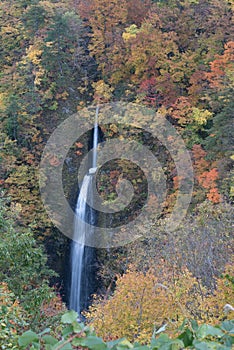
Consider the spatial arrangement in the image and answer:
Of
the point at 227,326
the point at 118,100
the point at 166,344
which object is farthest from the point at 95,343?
the point at 118,100

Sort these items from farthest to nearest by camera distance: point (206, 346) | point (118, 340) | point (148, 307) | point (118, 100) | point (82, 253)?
1. point (118, 100)
2. point (82, 253)
3. point (148, 307)
4. point (118, 340)
5. point (206, 346)

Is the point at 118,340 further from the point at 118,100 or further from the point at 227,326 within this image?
the point at 118,100

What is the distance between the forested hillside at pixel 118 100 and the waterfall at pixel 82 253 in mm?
360

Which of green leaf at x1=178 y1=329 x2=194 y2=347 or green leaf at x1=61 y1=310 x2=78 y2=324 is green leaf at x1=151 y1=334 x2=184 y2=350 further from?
green leaf at x1=61 y1=310 x2=78 y2=324

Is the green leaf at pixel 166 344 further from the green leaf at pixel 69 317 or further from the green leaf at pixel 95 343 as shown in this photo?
the green leaf at pixel 69 317

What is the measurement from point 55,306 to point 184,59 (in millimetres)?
9837

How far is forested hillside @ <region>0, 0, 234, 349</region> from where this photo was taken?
9602 millimetres

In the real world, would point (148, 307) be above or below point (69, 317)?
below

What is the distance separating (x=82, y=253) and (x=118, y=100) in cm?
598

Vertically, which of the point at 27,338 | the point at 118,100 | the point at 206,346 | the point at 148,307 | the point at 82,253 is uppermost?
the point at 206,346

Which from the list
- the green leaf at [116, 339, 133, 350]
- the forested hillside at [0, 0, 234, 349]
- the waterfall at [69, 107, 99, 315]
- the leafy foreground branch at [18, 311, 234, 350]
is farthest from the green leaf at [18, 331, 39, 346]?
the waterfall at [69, 107, 99, 315]

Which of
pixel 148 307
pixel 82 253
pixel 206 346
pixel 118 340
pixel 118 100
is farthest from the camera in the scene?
pixel 118 100

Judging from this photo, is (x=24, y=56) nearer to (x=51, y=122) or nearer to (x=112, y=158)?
(x=51, y=122)

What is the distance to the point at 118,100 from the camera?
16.0m
